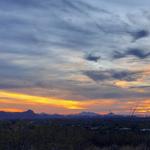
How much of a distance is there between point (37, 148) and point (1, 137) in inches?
443

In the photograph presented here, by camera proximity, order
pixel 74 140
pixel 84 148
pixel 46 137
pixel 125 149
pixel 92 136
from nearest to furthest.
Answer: pixel 125 149 → pixel 84 148 → pixel 74 140 → pixel 46 137 → pixel 92 136

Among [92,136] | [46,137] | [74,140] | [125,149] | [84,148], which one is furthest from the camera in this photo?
[92,136]

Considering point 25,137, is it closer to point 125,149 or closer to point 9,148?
point 9,148

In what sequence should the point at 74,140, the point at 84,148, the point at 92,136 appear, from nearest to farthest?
the point at 84,148 < the point at 74,140 < the point at 92,136

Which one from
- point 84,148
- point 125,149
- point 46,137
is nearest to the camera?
point 125,149

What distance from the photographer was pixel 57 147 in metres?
37.7

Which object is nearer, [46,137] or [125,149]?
[125,149]

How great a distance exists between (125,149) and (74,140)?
9469 mm

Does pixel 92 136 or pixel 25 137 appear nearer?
pixel 25 137

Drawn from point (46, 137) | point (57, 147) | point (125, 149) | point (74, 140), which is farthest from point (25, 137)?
point (125, 149)

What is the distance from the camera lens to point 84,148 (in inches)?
1505

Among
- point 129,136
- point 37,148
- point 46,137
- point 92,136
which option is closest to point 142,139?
point 129,136

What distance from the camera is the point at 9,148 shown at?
3688cm

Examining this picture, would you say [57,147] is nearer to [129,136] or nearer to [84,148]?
[84,148]
